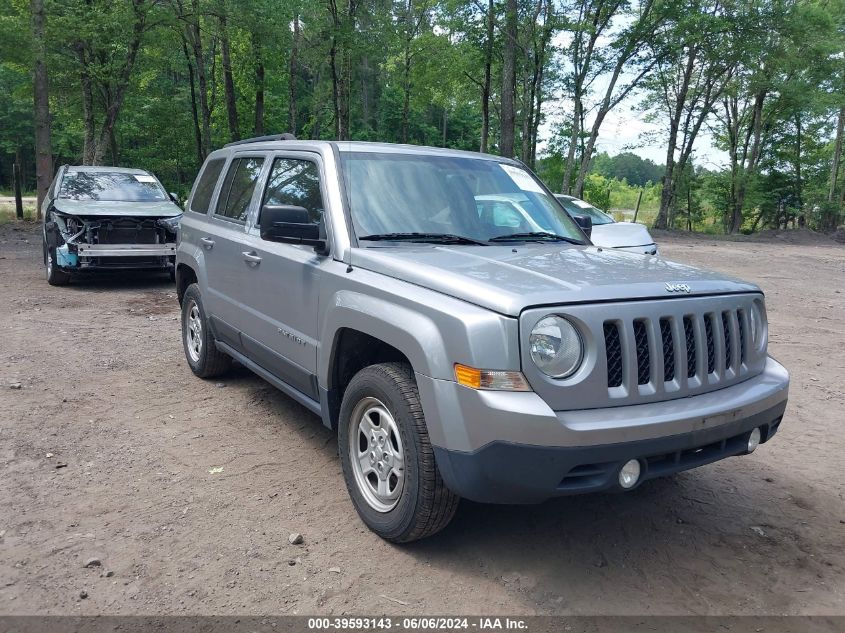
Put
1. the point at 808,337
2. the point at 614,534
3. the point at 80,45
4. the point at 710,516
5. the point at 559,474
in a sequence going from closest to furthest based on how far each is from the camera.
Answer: the point at 559,474 → the point at 614,534 → the point at 710,516 → the point at 808,337 → the point at 80,45

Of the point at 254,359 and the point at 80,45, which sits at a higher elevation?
the point at 80,45

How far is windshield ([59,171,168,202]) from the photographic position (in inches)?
416

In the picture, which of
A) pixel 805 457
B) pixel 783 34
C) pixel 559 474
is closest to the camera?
pixel 559 474

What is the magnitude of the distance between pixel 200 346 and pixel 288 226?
266 centimetres

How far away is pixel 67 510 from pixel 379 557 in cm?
172

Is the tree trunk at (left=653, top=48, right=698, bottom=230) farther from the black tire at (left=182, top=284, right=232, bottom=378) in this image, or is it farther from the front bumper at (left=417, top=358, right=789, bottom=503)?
the front bumper at (left=417, top=358, right=789, bottom=503)

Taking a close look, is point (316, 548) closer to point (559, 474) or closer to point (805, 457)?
point (559, 474)

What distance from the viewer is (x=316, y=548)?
3.23 m

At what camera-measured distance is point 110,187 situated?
10.9 metres

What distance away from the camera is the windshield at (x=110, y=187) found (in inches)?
416

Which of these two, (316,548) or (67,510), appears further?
(67,510)

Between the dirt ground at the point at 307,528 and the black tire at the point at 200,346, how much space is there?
177 millimetres

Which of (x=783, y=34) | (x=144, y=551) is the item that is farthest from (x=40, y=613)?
(x=783, y=34)

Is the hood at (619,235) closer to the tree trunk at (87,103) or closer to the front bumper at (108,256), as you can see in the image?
the front bumper at (108,256)
